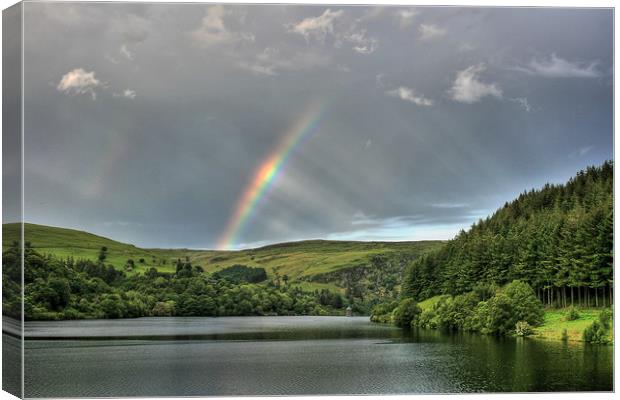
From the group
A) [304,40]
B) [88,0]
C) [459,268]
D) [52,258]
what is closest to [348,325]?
[459,268]

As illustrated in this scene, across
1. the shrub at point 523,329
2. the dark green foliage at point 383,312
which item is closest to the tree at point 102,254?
the dark green foliage at point 383,312

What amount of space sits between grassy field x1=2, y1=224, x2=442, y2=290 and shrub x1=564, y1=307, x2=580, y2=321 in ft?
67.9

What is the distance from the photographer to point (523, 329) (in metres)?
49.3

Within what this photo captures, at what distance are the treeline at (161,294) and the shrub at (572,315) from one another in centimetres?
3155

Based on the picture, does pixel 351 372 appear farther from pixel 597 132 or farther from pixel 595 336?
pixel 597 132

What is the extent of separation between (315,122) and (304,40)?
8202mm

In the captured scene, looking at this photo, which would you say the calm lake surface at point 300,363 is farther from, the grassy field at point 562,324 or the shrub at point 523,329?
the grassy field at point 562,324

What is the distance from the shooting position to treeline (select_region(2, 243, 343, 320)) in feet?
217

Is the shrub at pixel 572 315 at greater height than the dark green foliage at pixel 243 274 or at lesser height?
lesser

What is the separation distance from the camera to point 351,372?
38.1 metres

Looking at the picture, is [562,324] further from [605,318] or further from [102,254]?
[102,254]

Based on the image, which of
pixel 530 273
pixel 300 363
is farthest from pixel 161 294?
pixel 300 363

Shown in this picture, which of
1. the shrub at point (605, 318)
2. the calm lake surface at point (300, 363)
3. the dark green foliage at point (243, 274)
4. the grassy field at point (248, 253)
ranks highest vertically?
the grassy field at point (248, 253)

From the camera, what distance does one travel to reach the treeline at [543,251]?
157ft
